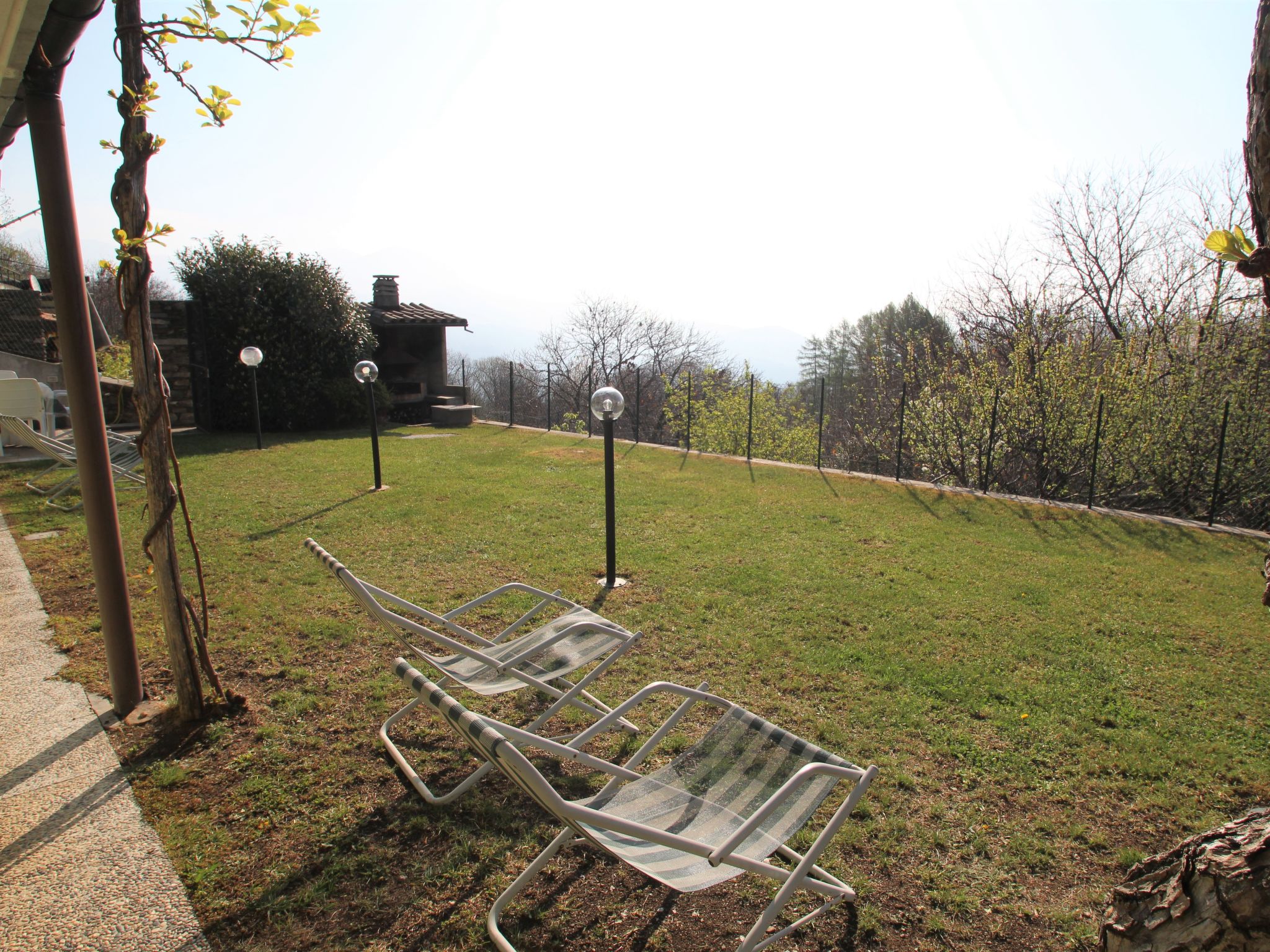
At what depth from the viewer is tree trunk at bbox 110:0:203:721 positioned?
261 cm

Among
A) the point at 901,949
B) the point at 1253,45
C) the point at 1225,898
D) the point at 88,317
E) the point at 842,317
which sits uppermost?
the point at 842,317

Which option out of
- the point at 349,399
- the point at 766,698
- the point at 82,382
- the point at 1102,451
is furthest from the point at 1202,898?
the point at 349,399

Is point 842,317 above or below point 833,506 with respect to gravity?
above

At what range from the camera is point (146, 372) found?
2734 mm

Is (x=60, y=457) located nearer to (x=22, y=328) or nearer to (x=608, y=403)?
(x=608, y=403)

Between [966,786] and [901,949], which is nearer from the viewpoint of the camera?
[901,949]

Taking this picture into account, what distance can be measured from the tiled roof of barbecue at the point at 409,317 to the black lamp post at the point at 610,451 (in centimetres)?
1179

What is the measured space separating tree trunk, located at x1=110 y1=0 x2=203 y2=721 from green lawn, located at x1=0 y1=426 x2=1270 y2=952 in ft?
1.22

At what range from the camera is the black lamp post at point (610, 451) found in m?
4.73

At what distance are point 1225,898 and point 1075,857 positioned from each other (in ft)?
4.62

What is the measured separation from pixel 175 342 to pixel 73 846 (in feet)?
43.4

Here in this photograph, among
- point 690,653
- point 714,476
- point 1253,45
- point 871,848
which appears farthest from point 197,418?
point 1253,45

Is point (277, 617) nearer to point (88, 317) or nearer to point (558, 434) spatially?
point (88, 317)

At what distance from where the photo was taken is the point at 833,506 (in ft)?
23.8
